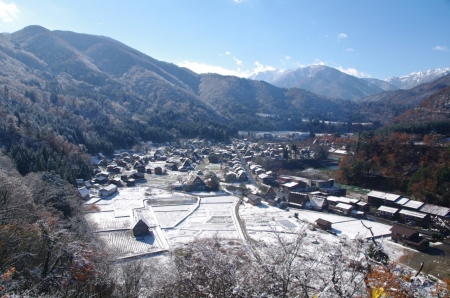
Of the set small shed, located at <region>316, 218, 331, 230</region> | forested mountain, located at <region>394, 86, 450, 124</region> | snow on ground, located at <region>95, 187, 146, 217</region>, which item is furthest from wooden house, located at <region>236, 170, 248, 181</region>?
forested mountain, located at <region>394, 86, 450, 124</region>

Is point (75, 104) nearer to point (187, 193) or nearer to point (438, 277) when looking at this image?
point (187, 193)

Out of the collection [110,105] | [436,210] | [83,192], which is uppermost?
[110,105]

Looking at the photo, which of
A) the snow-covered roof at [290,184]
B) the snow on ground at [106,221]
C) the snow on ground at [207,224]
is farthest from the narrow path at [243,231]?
the snow-covered roof at [290,184]

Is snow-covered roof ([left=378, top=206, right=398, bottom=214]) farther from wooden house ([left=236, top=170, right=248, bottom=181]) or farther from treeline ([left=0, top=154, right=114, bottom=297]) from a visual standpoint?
treeline ([left=0, top=154, right=114, bottom=297])

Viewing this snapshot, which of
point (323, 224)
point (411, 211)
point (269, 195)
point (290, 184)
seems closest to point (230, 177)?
point (290, 184)

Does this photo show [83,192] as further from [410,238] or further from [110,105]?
[110,105]

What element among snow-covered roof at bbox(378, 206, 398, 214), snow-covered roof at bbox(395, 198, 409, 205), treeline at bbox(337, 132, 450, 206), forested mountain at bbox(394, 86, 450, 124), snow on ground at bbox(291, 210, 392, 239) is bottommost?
snow on ground at bbox(291, 210, 392, 239)
